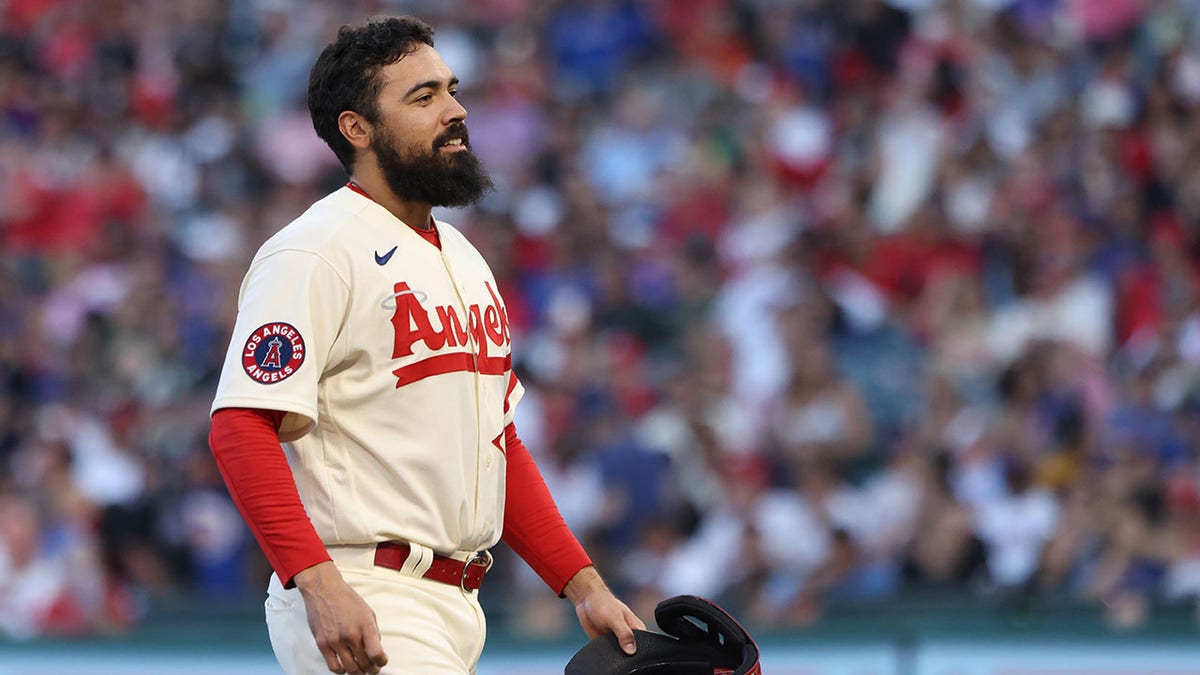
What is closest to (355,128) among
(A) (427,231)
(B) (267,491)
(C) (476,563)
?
(A) (427,231)

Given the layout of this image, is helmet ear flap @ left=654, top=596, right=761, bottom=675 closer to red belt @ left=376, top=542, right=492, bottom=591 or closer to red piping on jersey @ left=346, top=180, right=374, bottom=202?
red belt @ left=376, top=542, right=492, bottom=591

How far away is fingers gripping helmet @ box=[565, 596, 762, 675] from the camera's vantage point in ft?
12.2

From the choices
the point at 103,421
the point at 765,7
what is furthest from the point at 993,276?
the point at 103,421

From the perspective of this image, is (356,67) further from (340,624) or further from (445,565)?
(340,624)

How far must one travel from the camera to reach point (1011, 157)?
9.61 metres

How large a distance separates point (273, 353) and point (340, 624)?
56cm

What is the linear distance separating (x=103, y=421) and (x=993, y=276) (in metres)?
4.93

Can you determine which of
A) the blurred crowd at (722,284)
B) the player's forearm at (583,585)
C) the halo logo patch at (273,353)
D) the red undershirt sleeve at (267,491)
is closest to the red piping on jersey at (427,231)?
the halo logo patch at (273,353)

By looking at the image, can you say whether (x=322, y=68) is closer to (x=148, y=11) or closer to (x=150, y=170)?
(x=150, y=170)

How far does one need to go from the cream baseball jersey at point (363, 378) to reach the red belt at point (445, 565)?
3cm

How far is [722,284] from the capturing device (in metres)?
9.52

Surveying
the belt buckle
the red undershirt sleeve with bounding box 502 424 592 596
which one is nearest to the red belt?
the belt buckle

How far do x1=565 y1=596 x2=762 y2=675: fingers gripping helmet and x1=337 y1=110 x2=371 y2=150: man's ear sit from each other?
1195 millimetres

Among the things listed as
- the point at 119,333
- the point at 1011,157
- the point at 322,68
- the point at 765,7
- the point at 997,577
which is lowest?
the point at 322,68
